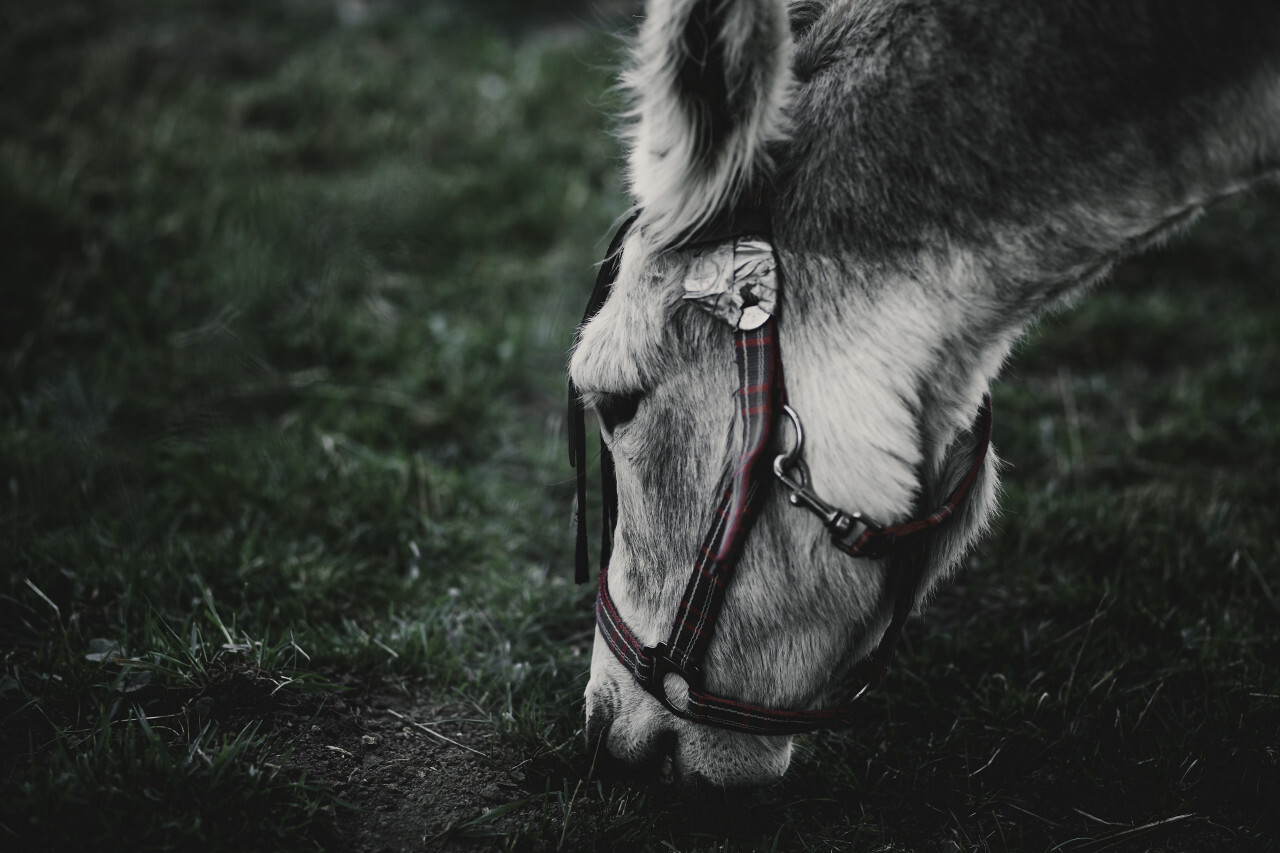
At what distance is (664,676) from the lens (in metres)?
1.86

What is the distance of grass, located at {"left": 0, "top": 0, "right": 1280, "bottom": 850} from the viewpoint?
2045 millimetres

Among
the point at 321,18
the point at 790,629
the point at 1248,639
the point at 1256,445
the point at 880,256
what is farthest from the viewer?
the point at 321,18

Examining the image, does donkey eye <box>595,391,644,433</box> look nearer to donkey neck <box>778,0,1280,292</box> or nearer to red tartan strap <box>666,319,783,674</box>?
red tartan strap <box>666,319,783,674</box>

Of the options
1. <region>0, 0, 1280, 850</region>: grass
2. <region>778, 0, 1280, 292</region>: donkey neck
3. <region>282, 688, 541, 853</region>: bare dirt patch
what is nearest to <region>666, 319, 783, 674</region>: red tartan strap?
<region>778, 0, 1280, 292</region>: donkey neck

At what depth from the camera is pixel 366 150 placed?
5.89 m

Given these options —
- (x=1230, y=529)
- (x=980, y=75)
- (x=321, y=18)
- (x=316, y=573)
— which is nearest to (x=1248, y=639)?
(x=1230, y=529)

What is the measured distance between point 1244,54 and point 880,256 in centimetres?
67

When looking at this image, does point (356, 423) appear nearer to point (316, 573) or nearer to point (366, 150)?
point (316, 573)

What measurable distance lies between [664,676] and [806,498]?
1.76ft

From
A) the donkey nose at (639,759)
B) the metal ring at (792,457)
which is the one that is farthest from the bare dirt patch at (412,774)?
the metal ring at (792,457)

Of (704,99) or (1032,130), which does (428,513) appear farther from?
(1032,130)

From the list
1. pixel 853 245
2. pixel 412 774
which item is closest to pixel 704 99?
pixel 853 245

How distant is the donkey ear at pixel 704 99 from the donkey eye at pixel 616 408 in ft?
1.11

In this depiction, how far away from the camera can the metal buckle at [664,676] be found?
1.82 m
